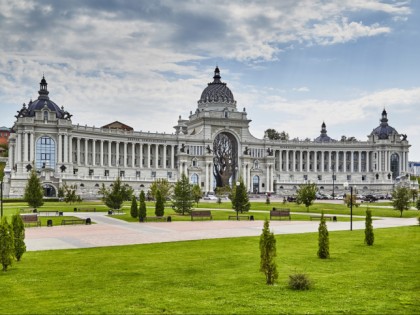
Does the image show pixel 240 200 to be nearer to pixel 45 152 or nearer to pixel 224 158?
pixel 45 152

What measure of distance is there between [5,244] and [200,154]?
122533 millimetres

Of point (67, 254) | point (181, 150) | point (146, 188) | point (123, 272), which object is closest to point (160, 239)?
point (67, 254)

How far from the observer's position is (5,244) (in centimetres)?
2069

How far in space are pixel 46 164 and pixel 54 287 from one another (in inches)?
4026

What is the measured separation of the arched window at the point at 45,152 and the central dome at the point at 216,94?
52.6m

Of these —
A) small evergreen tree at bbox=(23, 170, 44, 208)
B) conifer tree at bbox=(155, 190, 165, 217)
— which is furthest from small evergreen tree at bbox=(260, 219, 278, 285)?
small evergreen tree at bbox=(23, 170, 44, 208)

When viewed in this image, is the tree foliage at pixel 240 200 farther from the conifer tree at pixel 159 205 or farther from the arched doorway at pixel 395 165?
the arched doorway at pixel 395 165

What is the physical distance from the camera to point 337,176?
160 meters

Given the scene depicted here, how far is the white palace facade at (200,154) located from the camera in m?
115

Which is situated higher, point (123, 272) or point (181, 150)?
point (181, 150)

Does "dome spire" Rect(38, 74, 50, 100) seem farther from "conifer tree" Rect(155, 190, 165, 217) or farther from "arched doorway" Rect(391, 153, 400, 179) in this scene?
"arched doorway" Rect(391, 153, 400, 179)

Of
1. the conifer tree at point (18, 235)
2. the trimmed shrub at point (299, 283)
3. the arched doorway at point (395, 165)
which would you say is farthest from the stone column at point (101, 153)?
the trimmed shrub at point (299, 283)

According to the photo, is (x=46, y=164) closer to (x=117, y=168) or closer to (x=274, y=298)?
(x=117, y=168)

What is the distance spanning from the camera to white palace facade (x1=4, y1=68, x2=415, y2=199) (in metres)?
115
